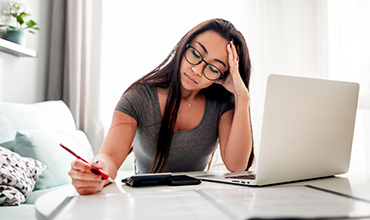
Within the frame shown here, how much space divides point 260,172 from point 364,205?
0.22 meters

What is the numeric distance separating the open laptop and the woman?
0.45m

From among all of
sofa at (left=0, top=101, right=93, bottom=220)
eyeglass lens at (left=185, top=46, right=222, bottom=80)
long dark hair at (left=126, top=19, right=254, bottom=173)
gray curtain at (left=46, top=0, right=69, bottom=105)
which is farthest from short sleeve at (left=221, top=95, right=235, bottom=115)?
gray curtain at (left=46, top=0, right=69, bottom=105)

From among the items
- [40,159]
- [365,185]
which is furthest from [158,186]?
[40,159]

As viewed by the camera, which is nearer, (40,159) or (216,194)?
(216,194)

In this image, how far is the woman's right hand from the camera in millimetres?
606

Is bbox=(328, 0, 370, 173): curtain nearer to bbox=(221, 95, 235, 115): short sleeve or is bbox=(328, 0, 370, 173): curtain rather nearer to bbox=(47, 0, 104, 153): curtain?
bbox=(221, 95, 235, 115): short sleeve

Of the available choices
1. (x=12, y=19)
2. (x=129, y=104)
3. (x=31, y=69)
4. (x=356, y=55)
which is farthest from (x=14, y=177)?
(x=356, y=55)

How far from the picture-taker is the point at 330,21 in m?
2.34

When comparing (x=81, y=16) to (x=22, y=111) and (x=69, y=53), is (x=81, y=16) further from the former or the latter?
(x=22, y=111)

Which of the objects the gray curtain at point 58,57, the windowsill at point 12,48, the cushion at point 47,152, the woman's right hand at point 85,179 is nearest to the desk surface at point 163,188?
the woman's right hand at point 85,179

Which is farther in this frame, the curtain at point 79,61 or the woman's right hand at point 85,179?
the curtain at point 79,61

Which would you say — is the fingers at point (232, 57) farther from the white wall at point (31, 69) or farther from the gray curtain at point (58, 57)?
the gray curtain at point (58, 57)

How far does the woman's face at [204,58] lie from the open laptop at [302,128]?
0.52 meters

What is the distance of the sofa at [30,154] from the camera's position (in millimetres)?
1149
